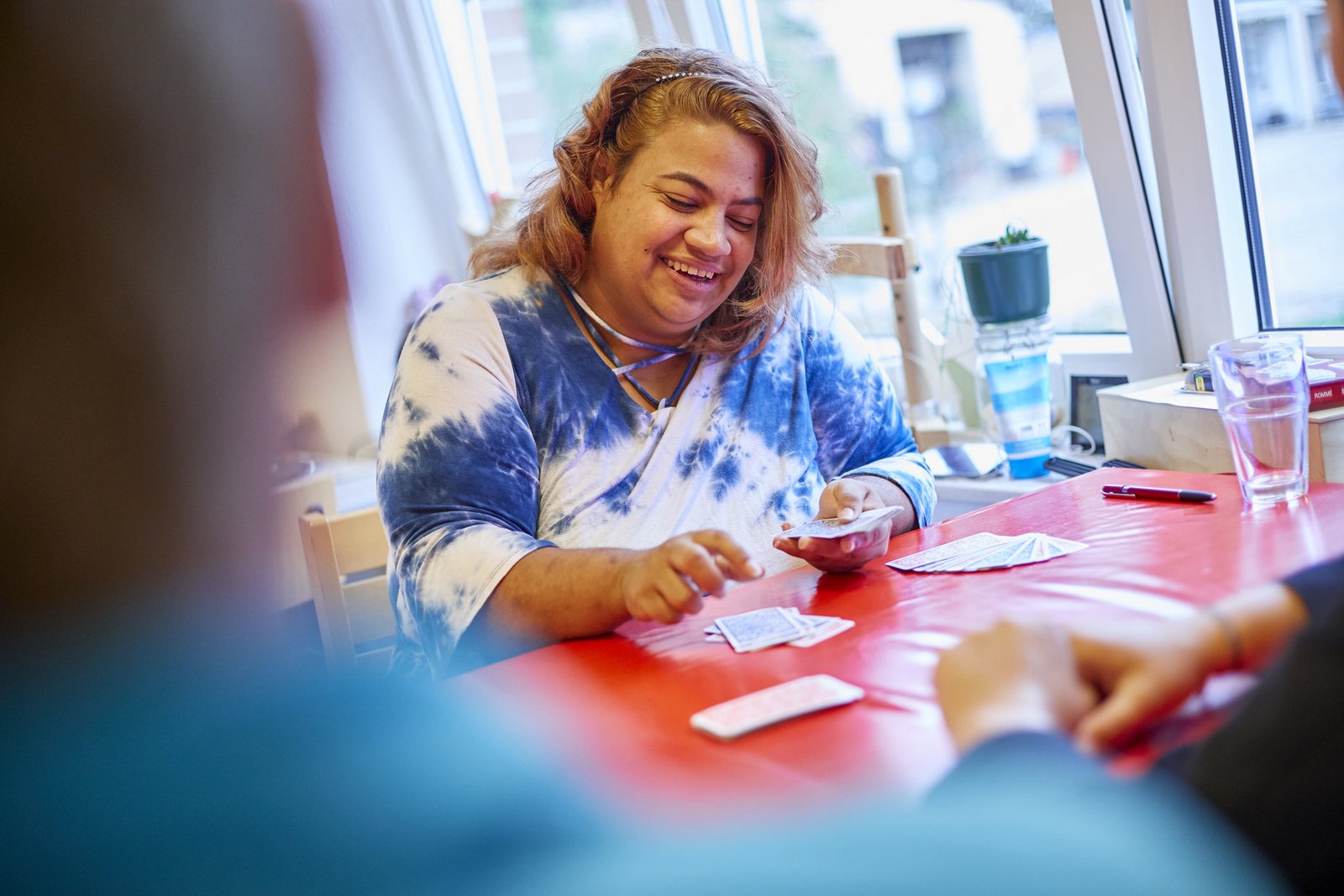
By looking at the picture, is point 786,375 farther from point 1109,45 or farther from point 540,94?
point 540,94

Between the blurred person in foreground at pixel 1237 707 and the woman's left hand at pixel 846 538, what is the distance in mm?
502

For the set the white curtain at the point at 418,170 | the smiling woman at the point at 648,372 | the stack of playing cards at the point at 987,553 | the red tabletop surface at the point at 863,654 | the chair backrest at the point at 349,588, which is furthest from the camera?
the white curtain at the point at 418,170

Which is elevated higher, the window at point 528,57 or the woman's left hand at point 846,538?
the window at point 528,57

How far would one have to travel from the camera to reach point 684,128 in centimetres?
183

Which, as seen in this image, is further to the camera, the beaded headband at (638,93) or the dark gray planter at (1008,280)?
the dark gray planter at (1008,280)

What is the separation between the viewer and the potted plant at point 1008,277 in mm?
2348

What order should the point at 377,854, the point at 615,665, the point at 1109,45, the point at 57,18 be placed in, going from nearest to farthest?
the point at 57,18 → the point at 377,854 → the point at 615,665 → the point at 1109,45

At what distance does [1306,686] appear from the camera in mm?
654

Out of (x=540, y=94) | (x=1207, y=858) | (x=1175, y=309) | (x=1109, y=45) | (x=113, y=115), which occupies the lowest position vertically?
(x=1207, y=858)

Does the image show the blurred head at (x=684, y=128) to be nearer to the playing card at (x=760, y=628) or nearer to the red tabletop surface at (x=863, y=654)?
the red tabletop surface at (x=863, y=654)

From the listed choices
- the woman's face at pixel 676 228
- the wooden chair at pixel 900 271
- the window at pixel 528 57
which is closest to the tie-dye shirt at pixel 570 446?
the woman's face at pixel 676 228

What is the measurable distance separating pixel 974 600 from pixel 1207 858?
61 centimetres


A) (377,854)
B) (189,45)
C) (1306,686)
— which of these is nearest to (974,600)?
(1306,686)

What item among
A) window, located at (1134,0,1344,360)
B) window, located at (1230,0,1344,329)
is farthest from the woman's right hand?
window, located at (1230,0,1344,329)
